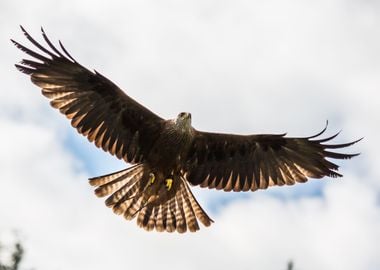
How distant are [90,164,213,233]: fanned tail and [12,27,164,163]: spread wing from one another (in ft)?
1.31

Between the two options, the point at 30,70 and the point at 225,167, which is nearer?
the point at 30,70

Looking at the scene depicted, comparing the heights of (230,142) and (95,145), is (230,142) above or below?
above

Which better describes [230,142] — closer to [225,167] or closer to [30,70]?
[225,167]

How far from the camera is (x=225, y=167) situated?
48.9 feet

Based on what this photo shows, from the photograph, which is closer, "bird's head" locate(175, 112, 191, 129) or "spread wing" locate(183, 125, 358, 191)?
"bird's head" locate(175, 112, 191, 129)

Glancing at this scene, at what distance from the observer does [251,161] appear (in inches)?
588

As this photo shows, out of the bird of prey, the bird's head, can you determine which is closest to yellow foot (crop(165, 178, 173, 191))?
the bird of prey

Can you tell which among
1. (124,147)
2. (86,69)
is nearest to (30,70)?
(86,69)

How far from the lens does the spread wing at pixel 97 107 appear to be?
14000 millimetres

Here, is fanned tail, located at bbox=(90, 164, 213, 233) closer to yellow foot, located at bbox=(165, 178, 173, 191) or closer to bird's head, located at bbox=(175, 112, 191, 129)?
yellow foot, located at bbox=(165, 178, 173, 191)

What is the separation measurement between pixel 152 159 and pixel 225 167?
143cm

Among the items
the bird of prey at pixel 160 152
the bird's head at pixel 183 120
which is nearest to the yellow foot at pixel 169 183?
the bird of prey at pixel 160 152

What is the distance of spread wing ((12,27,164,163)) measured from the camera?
45.9 feet

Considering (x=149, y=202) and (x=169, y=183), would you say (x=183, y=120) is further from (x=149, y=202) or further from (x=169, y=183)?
(x=149, y=202)
